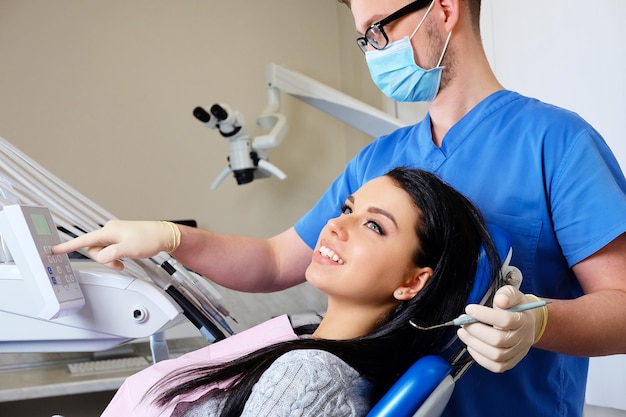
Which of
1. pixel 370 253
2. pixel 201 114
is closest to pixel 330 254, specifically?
pixel 370 253

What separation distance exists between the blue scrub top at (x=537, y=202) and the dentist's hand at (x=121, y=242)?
54cm

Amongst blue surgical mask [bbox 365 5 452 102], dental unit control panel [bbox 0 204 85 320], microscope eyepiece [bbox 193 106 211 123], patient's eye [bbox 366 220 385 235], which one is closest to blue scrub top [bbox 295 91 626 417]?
blue surgical mask [bbox 365 5 452 102]

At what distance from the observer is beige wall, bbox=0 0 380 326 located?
9.54 ft

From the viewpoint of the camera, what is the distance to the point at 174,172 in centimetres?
309

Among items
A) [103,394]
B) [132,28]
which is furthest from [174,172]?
[103,394]

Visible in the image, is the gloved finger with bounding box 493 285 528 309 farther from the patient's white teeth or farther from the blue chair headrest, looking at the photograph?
the patient's white teeth

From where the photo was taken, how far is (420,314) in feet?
4.00

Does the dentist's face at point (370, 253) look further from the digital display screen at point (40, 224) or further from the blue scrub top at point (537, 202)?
the digital display screen at point (40, 224)

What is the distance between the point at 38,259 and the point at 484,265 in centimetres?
77

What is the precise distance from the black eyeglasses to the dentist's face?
349 mm

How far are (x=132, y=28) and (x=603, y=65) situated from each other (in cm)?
197

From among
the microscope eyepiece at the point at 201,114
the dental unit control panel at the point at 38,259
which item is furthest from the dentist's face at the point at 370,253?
the microscope eyepiece at the point at 201,114

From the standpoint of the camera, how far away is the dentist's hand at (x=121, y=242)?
4.47ft

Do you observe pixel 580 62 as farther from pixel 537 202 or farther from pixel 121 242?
pixel 121 242
